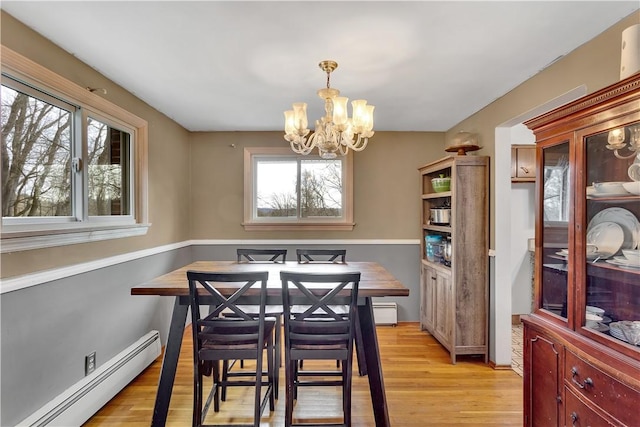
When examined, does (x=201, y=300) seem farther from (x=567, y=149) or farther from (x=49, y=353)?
(x=567, y=149)

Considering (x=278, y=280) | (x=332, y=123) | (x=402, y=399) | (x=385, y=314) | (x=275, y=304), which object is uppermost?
(x=332, y=123)

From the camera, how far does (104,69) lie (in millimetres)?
2393

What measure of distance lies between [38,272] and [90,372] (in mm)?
869

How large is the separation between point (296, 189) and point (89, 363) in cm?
269

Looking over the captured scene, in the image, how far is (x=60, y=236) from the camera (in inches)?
79.6

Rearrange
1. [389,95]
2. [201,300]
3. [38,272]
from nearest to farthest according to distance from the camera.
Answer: [38,272] → [201,300] → [389,95]

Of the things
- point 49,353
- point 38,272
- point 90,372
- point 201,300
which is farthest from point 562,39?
point 90,372

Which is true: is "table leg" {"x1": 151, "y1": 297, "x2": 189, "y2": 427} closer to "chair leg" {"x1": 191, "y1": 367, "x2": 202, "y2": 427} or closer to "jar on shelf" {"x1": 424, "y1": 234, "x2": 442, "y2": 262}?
"chair leg" {"x1": 191, "y1": 367, "x2": 202, "y2": 427}

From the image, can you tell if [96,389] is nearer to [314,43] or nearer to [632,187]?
[314,43]

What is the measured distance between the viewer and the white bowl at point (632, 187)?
1371mm

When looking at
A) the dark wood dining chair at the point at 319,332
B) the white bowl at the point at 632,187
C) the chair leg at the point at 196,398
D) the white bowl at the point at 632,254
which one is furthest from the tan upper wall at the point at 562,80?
the chair leg at the point at 196,398

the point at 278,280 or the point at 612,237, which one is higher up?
the point at 612,237

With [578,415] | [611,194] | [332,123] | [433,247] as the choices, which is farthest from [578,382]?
[433,247]

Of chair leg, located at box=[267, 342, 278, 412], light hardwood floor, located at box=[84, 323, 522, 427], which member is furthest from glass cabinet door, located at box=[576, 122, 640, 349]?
chair leg, located at box=[267, 342, 278, 412]
